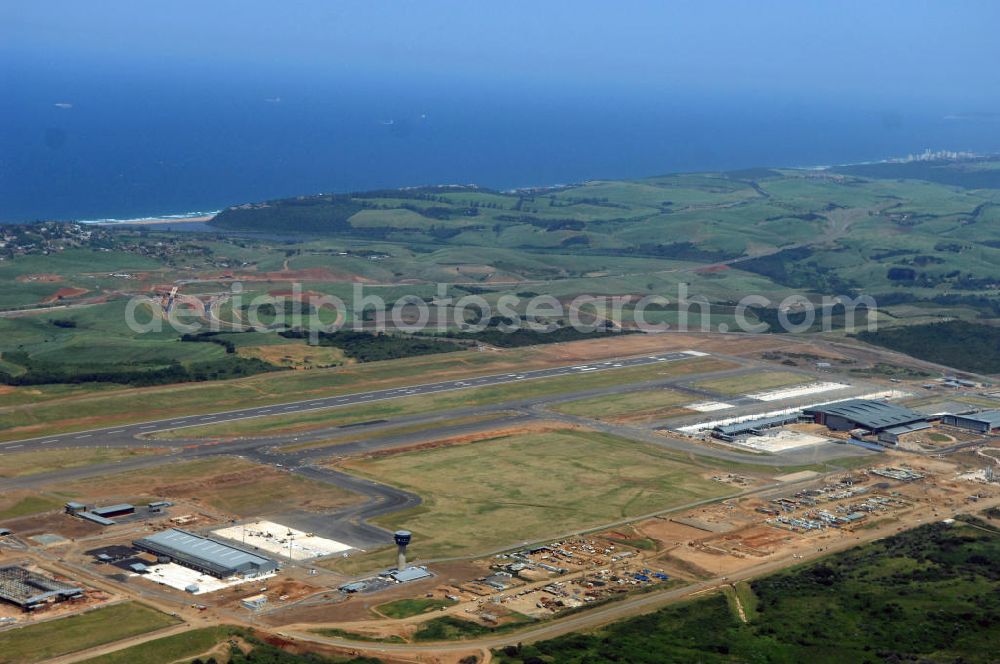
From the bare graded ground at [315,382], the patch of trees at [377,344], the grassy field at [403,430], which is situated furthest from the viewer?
the patch of trees at [377,344]

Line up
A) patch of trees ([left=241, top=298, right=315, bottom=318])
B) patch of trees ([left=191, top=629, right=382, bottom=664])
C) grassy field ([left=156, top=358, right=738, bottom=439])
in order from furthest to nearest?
patch of trees ([left=241, top=298, right=315, bottom=318]), grassy field ([left=156, top=358, right=738, bottom=439]), patch of trees ([left=191, top=629, right=382, bottom=664])

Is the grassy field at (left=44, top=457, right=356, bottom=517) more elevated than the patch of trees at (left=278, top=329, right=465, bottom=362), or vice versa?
the patch of trees at (left=278, top=329, right=465, bottom=362)

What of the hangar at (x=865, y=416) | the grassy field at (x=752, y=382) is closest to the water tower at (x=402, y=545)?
the hangar at (x=865, y=416)

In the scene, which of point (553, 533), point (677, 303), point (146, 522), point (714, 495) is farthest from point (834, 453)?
point (677, 303)

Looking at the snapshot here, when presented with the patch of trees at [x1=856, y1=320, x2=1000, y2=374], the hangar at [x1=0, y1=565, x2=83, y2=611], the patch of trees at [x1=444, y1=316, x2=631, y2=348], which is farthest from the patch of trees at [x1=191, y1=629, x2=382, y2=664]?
the patch of trees at [x1=856, y1=320, x2=1000, y2=374]

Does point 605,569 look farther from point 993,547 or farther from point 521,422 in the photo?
point 521,422

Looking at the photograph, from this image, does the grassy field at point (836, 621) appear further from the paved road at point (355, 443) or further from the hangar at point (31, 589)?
the hangar at point (31, 589)

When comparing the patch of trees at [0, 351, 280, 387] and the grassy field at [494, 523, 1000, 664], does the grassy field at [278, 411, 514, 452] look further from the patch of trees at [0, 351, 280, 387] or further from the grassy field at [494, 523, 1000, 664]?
the grassy field at [494, 523, 1000, 664]

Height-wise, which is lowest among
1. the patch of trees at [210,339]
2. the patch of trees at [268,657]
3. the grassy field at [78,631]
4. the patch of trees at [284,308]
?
the patch of trees at [268,657]
